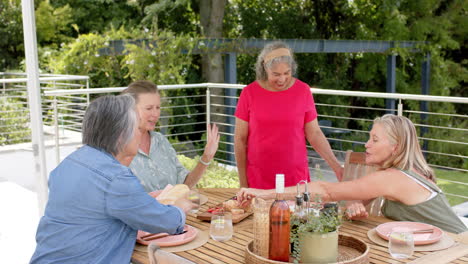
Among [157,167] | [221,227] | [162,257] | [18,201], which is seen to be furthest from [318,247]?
[18,201]

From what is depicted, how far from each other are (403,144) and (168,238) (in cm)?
101

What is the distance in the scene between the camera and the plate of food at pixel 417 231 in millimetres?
2009

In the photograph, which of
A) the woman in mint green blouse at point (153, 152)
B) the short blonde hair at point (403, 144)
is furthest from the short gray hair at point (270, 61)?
the short blonde hair at point (403, 144)

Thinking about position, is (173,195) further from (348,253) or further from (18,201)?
(18,201)

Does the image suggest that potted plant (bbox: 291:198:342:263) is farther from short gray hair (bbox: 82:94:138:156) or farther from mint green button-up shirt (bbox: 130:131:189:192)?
mint green button-up shirt (bbox: 130:131:189:192)

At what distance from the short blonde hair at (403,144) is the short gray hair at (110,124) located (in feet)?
3.49

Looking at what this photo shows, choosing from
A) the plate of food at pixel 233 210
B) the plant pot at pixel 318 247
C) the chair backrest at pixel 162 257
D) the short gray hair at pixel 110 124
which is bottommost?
the plate of food at pixel 233 210

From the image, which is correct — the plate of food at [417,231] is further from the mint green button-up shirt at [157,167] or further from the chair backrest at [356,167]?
the mint green button-up shirt at [157,167]

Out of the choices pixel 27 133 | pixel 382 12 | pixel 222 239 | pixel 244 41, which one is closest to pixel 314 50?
pixel 244 41

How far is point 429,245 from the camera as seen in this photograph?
2002 millimetres

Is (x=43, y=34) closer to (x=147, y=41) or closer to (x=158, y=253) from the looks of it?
(x=147, y=41)

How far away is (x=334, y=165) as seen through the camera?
2939 millimetres

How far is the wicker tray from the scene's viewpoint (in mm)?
1749

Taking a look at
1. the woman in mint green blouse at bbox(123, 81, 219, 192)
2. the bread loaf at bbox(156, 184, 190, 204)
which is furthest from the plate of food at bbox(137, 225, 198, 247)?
the woman in mint green blouse at bbox(123, 81, 219, 192)
